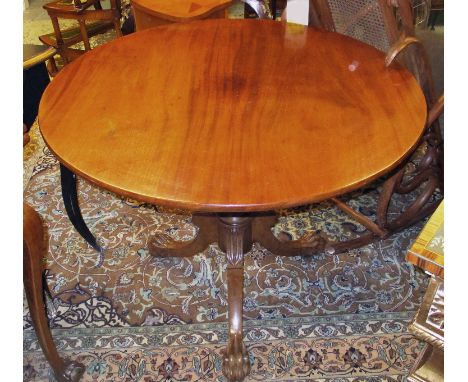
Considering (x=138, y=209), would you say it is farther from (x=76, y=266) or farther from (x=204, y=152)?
(x=204, y=152)

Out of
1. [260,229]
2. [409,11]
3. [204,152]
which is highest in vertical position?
[409,11]

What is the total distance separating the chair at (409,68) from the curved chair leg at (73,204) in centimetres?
72

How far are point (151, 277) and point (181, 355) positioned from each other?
33cm

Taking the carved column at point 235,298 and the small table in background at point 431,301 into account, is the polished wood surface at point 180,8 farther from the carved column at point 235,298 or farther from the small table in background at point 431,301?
the small table in background at point 431,301

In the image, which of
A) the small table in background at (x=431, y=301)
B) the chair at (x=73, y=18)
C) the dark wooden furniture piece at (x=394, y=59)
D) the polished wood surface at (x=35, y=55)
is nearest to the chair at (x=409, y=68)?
the dark wooden furniture piece at (x=394, y=59)

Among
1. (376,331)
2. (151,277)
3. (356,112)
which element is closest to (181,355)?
(151,277)

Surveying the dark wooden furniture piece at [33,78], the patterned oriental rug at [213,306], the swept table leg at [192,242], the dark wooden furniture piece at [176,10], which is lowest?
the patterned oriental rug at [213,306]

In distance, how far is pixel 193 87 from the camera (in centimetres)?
116

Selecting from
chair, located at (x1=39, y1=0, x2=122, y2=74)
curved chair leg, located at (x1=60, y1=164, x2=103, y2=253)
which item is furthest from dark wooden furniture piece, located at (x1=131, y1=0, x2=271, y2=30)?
curved chair leg, located at (x1=60, y1=164, x2=103, y2=253)

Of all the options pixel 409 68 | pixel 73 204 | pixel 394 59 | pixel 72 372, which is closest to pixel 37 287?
pixel 72 372

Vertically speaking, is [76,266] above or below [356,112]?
below

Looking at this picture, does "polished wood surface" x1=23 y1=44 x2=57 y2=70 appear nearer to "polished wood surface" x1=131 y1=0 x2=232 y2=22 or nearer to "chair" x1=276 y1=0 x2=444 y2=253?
"polished wood surface" x1=131 y1=0 x2=232 y2=22

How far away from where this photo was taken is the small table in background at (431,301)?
0.72 meters

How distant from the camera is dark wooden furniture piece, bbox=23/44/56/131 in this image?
4.88ft
